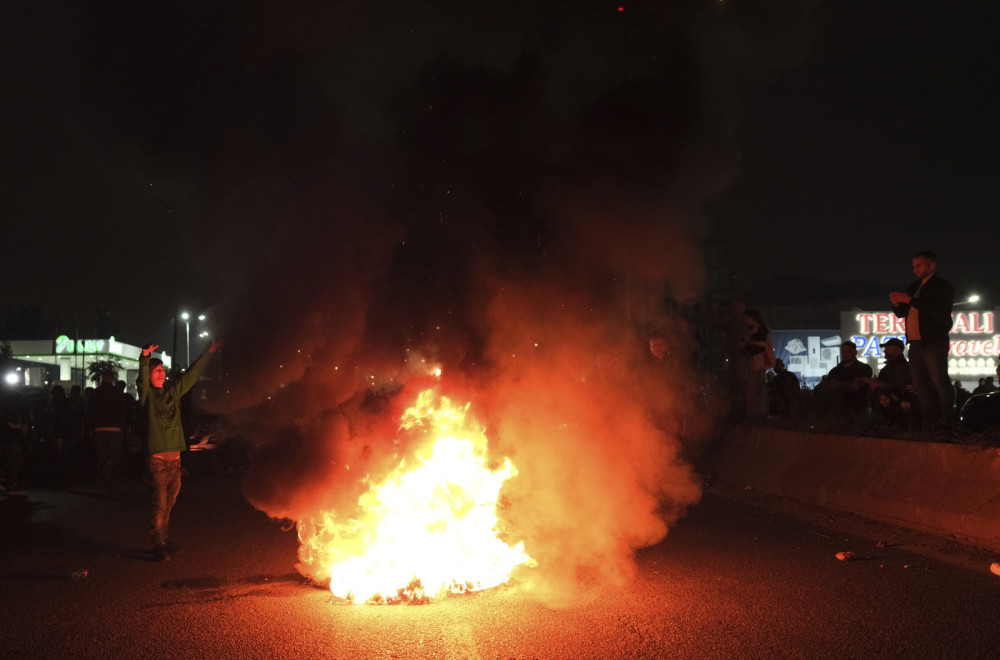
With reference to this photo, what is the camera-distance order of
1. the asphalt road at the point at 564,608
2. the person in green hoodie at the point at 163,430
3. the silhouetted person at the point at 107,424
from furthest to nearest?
the silhouetted person at the point at 107,424
the person in green hoodie at the point at 163,430
the asphalt road at the point at 564,608

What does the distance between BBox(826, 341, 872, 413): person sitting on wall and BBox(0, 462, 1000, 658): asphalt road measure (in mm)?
4200

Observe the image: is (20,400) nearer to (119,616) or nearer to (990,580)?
(119,616)

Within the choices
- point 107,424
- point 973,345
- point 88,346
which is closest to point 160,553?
point 107,424

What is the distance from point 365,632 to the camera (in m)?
5.17

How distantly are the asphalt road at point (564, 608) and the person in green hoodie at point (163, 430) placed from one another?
45cm

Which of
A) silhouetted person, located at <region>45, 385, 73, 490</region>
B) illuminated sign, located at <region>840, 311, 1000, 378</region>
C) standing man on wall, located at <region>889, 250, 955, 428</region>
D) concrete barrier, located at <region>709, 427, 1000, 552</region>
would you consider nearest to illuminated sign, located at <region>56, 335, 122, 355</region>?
silhouetted person, located at <region>45, 385, 73, 490</region>

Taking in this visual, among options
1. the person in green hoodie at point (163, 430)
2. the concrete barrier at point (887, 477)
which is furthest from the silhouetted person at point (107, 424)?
the concrete barrier at point (887, 477)

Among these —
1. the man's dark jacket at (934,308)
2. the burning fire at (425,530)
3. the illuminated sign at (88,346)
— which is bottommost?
the burning fire at (425,530)

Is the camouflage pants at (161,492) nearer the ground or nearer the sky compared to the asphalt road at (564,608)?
nearer the sky

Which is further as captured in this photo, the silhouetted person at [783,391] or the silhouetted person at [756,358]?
the silhouetted person at [756,358]

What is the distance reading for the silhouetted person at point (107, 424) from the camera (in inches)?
534

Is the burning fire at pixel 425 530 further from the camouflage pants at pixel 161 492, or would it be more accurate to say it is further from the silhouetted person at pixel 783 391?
the silhouetted person at pixel 783 391

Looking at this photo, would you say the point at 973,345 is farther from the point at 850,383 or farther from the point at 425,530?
the point at 425,530

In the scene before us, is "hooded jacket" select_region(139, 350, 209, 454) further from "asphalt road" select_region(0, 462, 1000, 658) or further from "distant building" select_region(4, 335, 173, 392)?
"distant building" select_region(4, 335, 173, 392)
